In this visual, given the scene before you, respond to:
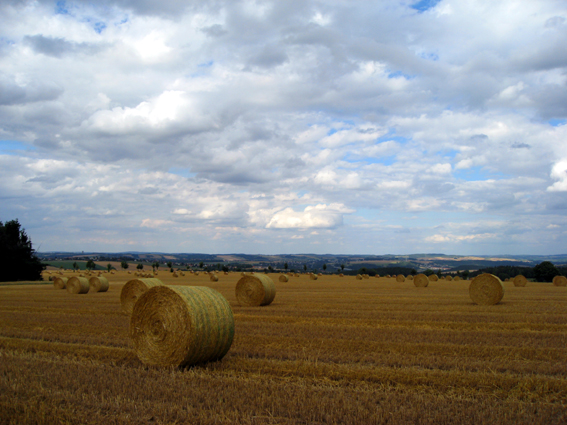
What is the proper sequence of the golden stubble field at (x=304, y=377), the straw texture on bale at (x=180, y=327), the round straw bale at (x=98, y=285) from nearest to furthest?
the golden stubble field at (x=304, y=377)
the straw texture on bale at (x=180, y=327)
the round straw bale at (x=98, y=285)

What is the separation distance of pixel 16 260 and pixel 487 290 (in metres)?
46.1

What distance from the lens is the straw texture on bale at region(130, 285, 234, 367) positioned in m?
7.55

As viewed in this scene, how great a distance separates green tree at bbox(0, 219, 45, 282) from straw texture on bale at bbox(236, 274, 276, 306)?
123 ft

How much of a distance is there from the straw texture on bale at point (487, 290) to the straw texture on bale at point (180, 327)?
1393cm

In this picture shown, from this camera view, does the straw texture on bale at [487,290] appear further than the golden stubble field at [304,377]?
Yes

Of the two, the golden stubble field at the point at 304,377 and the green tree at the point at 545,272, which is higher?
the golden stubble field at the point at 304,377

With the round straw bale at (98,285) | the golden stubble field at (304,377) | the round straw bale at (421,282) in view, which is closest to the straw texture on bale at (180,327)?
the golden stubble field at (304,377)

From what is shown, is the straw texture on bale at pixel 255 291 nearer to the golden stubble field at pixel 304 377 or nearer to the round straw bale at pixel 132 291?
the round straw bale at pixel 132 291

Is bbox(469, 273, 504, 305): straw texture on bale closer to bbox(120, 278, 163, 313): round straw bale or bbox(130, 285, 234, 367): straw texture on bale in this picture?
bbox(120, 278, 163, 313): round straw bale

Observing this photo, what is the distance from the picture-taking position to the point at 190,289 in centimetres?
841

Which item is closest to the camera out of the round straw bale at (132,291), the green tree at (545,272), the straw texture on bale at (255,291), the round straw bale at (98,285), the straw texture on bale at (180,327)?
the straw texture on bale at (180,327)

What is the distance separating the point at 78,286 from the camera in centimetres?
2597

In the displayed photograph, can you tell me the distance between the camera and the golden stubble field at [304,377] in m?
5.12

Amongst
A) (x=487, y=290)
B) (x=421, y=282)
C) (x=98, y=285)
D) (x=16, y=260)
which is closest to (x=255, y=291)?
(x=487, y=290)
